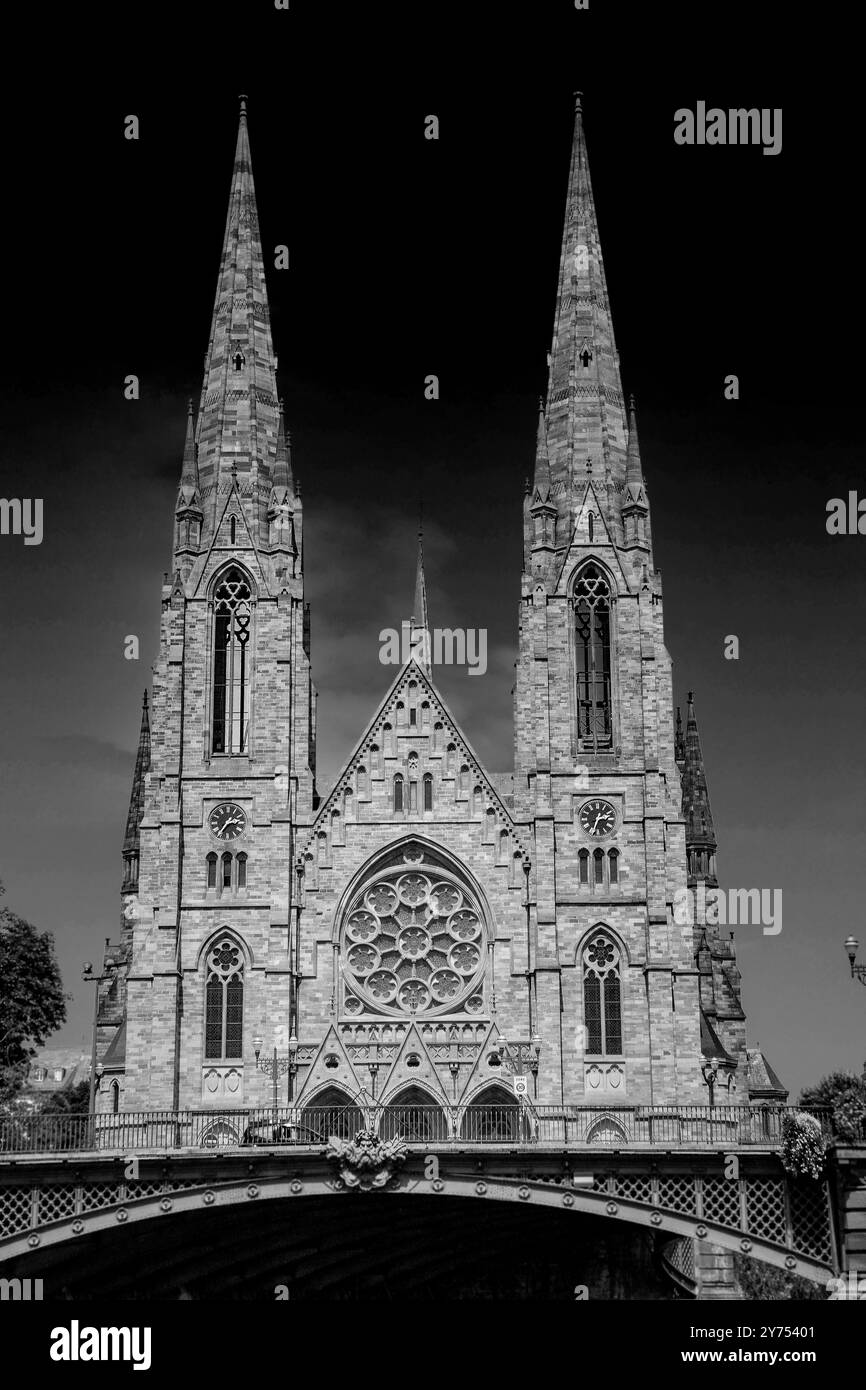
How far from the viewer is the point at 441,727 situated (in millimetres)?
68188

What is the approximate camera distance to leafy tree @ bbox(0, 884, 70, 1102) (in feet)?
235

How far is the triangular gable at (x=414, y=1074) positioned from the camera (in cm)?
6378

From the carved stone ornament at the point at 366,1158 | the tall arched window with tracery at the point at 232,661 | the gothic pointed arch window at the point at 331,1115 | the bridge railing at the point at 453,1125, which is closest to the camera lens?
the carved stone ornament at the point at 366,1158

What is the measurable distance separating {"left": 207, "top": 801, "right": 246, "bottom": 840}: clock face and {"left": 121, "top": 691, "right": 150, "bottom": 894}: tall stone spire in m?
11.0

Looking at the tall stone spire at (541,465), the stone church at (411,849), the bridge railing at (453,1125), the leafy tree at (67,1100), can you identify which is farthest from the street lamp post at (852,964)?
the leafy tree at (67,1100)

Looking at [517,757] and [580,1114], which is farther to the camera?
[517,757]

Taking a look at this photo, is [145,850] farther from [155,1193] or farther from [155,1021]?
[155,1193]

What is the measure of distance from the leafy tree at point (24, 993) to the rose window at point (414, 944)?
40.2ft

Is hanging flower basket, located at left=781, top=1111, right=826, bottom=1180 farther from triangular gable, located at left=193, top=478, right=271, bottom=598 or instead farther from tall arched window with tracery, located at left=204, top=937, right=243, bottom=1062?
triangular gable, located at left=193, top=478, right=271, bottom=598

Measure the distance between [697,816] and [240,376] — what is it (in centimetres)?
2471

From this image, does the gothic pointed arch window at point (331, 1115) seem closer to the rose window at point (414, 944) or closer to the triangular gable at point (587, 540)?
the rose window at point (414, 944)

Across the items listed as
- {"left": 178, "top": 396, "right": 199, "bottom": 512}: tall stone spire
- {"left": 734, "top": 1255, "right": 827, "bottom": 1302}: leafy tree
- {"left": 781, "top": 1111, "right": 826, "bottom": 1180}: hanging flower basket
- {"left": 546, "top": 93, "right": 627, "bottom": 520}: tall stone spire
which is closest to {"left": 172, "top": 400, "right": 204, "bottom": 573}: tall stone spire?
{"left": 178, "top": 396, "right": 199, "bottom": 512}: tall stone spire
